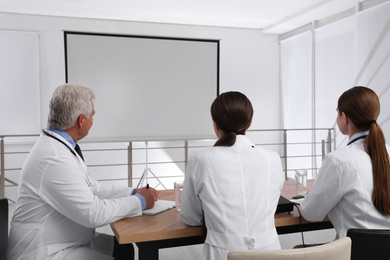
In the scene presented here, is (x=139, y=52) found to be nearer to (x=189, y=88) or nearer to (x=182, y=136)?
(x=189, y=88)

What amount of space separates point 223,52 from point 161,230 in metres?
4.80

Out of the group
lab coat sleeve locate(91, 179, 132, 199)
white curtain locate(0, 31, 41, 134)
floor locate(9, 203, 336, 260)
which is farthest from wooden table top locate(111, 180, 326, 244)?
white curtain locate(0, 31, 41, 134)

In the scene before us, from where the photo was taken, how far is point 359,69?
4.27m

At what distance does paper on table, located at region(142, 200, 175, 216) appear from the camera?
60.5 inches

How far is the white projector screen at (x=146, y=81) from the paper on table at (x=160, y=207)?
3.38 m

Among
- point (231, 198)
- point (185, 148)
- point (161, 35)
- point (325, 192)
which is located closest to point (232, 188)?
point (231, 198)

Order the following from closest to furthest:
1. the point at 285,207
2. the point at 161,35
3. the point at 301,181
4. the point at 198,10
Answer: the point at 285,207, the point at 301,181, the point at 198,10, the point at 161,35

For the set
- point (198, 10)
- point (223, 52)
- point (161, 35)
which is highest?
point (198, 10)

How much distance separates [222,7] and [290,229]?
12.7 feet

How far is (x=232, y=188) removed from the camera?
4.33ft

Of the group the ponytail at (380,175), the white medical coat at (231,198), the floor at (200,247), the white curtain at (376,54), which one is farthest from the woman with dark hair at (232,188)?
the white curtain at (376,54)

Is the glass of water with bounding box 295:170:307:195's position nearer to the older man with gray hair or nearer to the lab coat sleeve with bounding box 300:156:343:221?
the lab coat sleeve with bounding box 300:156:343:221

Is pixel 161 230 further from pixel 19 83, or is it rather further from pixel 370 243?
pixel 19 83

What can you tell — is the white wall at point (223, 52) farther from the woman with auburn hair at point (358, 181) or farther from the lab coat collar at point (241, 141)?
the woman with auburn hair at point (358, 181)
